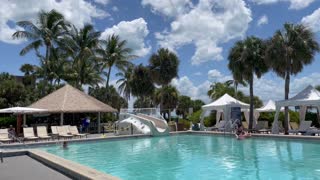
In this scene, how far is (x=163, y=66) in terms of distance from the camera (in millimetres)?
41500

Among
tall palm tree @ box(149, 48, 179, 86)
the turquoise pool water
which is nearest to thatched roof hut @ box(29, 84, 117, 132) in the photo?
the turquoise pool water

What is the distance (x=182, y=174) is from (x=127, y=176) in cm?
173

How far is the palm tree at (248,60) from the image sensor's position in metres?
31.1

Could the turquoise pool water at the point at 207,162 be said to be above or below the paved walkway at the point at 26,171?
below

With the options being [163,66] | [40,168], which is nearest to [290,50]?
[163,66]

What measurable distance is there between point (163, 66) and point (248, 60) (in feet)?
40.4

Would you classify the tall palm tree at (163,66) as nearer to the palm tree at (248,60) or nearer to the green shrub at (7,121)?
the palm tree at (248,60)

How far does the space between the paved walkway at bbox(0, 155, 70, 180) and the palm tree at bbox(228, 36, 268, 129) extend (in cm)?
2194

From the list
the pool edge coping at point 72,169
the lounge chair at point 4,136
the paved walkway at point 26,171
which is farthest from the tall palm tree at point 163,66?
the paved walkway at point 26,171

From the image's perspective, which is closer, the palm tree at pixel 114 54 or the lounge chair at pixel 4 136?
the lounge chair at pixel 4 136

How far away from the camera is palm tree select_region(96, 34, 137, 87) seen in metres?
43.1

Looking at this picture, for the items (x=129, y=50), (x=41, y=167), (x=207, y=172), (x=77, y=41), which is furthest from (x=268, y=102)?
(x=41, y=167)

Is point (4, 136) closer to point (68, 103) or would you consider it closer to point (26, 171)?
point (68, 103)

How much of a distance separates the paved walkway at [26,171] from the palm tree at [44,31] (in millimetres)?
24887
